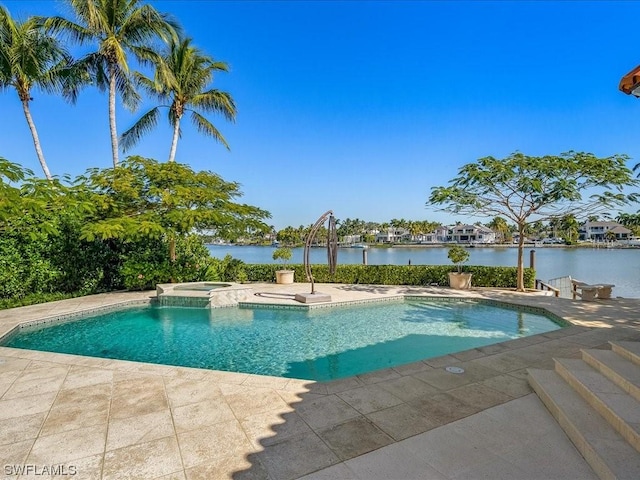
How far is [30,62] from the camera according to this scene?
40.1 ft

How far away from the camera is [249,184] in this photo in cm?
1567

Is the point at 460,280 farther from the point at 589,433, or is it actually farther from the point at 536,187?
the point at 589,433

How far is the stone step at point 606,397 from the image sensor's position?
265 centimetres

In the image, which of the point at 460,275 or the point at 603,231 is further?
the point at 603,231

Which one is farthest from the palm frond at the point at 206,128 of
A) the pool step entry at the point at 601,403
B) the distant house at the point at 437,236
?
the distant house at the point at 437,236

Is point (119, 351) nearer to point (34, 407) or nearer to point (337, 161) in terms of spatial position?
point (34, 407)

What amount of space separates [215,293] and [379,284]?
6.54 metres

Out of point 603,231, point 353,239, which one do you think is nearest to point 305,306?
point 353,239

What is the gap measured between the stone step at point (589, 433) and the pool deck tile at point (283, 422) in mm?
96

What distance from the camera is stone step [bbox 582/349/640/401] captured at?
3215mm

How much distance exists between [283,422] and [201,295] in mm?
7595

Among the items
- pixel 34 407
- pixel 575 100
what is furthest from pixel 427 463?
pixel 575 100

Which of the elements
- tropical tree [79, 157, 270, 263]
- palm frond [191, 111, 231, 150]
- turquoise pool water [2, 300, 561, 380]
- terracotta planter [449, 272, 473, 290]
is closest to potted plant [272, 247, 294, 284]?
tropical tree [79, 157, 270, 263]

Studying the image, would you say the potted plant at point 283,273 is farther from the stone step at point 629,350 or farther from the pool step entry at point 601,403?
the stone step at point 629,350
